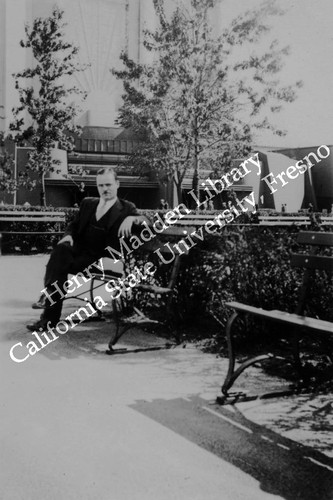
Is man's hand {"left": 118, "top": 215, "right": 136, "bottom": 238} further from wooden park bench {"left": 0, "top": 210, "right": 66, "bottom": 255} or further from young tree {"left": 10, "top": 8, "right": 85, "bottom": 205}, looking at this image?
Result: young tree {"left": 10, "top": 8, "right": 85, "bottom": 205}

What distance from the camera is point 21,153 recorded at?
28.6 meters

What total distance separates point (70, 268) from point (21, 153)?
77.3 feet

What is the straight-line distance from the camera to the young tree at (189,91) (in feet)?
74.2

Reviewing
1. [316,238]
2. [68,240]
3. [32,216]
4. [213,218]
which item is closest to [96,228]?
[68,240]

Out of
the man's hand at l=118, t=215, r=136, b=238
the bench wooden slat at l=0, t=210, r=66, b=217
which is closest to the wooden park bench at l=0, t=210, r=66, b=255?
the bench wooden slat at l=0, t=210, r=66, b=217

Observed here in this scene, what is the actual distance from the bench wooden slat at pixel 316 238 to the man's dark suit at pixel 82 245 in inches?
81.9

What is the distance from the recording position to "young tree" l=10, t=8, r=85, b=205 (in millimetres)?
21297

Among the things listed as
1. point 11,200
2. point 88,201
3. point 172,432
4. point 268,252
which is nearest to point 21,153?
point 11,200

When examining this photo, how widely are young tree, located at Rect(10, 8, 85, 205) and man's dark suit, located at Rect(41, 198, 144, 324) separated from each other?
15661 mm

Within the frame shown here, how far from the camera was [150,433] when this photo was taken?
341 cm

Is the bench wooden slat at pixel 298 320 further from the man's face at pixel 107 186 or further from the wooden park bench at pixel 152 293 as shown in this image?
the man's face at pixel 107 186

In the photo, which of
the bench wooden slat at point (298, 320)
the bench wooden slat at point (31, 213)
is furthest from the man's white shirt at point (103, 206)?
the bench wooden slat at point (31, 213)

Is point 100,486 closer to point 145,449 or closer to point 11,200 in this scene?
point 145,449

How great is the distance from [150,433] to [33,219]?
12886 millimetres
